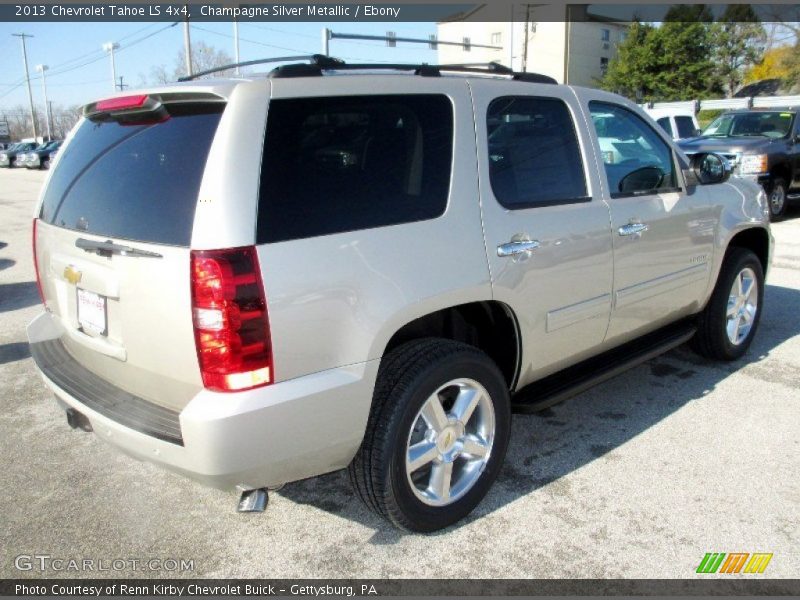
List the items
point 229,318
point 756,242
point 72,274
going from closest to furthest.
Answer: point 229,318 < point 72,274 < point 756,242

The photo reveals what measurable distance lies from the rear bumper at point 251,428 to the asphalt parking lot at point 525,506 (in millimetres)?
556

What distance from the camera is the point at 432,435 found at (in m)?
2.82

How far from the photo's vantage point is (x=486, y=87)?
307 centimetres

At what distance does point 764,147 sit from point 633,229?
9341mm

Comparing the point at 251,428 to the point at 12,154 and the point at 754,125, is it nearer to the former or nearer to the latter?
the point at 754,125

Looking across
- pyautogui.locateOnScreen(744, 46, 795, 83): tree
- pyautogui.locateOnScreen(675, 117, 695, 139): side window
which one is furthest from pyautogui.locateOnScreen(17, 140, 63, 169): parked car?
pyautogui.locateOnScreen(744, 46, 795, 83): tree

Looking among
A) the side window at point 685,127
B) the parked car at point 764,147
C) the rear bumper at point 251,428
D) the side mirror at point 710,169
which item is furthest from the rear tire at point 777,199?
the rear bumper at point 251,428

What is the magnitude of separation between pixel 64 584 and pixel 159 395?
0.88m

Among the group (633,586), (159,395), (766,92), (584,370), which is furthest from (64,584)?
(766,92)

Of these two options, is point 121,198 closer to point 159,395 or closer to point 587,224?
point 159,395

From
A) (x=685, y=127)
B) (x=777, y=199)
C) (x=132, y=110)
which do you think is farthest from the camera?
(x=685, y=127)

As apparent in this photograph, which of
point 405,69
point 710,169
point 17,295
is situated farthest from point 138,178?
point 17,295

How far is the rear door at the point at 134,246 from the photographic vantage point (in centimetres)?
227

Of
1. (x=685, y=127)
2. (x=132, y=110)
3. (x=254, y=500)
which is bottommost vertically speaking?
(x=254, y=500)
